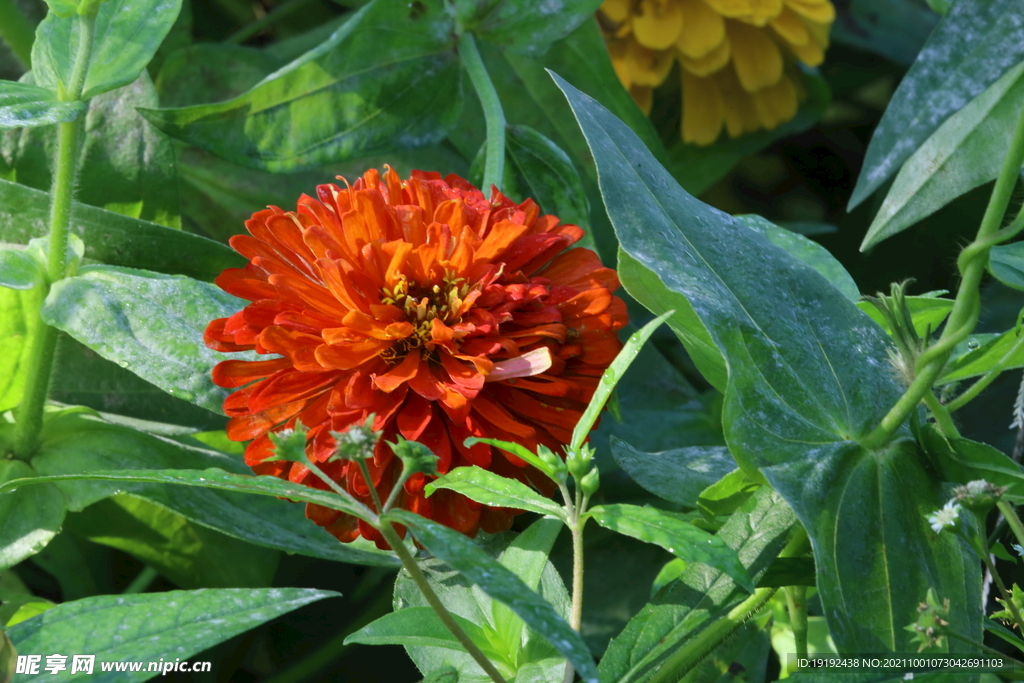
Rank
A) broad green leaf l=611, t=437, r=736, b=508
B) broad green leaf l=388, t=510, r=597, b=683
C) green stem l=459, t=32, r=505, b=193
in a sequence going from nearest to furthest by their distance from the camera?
broad green leaf l=388, t=510, r=597, b=683, broad green leaf l=611, t=437, r=736, b=508, green stem l=459, t=32, r=505, b=193

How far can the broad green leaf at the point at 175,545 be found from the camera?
402 millimetres

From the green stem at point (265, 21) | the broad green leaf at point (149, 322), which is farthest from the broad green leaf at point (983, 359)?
the green stem at point (265, 21)

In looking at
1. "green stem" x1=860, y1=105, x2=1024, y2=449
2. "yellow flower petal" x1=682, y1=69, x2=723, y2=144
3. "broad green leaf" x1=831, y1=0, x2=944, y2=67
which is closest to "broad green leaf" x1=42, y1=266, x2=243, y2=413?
"green stem" x1=860, y1=105, x2=1024, y2=449

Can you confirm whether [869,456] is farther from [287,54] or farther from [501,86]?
[287,54]

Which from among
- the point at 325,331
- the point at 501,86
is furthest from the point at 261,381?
the point at 501,86

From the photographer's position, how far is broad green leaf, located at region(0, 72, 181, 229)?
412 millimetres

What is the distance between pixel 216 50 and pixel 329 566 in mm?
285

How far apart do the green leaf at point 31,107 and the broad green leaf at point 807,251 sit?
231mm

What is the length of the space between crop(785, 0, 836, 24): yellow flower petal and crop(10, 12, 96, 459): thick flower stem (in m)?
0.35

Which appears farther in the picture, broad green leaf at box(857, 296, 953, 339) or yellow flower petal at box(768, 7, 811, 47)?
yellow flower petal at box(768, 7, 811, 47)

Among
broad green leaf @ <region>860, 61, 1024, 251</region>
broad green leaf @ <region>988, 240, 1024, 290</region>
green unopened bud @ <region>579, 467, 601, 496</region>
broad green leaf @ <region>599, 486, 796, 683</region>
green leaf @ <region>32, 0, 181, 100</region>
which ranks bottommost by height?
broad green leaf @ <region>599, 486, 796, 683</region>

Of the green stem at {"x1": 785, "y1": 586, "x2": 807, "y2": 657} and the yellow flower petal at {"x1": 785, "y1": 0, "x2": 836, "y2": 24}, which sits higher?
the yellow flower petal at {"x1": 785, "y1": 0, "x2": 836, "y2": 24}

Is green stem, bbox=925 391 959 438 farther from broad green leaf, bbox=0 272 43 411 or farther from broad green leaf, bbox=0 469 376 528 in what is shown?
broad green leaf, bbox=0 272 43 411

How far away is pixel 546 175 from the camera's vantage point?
17.0 inches
